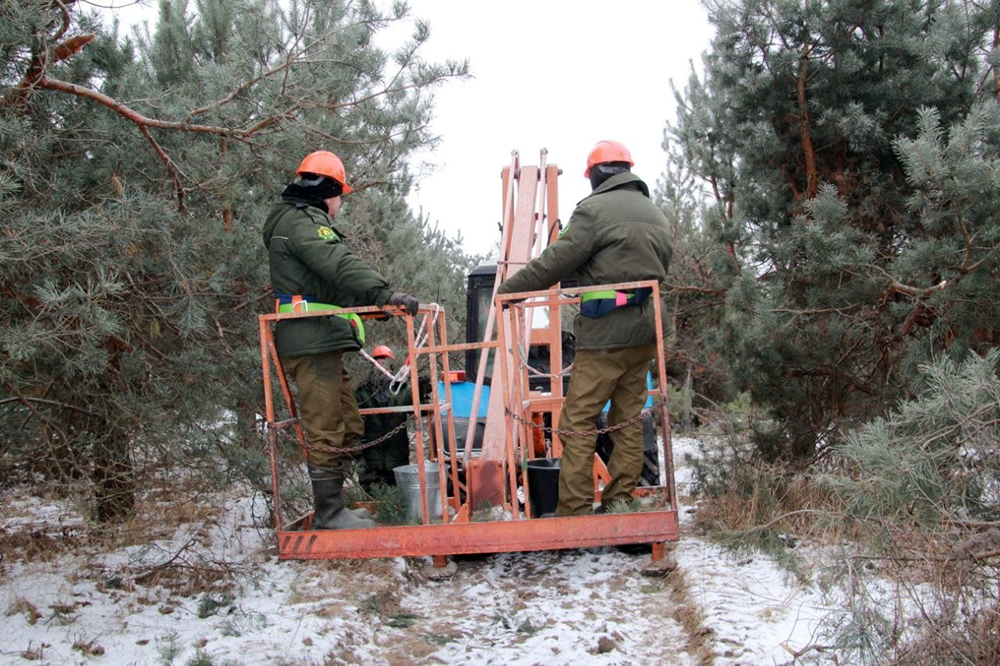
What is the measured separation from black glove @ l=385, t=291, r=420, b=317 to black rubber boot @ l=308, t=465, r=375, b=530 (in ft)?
3.63

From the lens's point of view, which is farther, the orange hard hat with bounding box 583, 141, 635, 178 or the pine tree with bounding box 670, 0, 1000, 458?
the orange hard hat with bounding box 583, 141, 635, 178

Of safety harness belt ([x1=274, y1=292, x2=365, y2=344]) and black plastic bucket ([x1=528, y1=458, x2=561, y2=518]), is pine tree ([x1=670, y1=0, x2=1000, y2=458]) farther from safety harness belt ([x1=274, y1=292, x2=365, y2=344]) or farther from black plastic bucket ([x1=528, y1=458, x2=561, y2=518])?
safety harness belt ([x1=274, y1=292, x2=365, y2=344])

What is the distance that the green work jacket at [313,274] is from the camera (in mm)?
4879

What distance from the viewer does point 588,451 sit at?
5.30m

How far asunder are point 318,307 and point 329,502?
114 centimetres

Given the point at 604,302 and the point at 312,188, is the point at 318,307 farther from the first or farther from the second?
the point at 604,302

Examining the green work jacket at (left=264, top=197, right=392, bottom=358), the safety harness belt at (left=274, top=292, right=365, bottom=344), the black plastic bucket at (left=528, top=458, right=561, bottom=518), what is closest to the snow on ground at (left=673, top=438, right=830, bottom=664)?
the black plastic bucket at (left=528, top=458, right=561, bottom=518)

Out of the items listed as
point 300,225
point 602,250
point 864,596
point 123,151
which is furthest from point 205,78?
point 864,596

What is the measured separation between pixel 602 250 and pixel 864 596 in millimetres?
2978

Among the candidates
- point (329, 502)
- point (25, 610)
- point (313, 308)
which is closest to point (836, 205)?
point (313, 308)

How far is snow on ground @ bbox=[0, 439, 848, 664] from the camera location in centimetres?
394

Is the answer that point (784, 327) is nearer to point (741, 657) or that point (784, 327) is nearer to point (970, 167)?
point (970, 167)

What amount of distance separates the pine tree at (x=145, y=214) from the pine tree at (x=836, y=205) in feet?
7.63

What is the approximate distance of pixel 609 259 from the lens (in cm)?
522
